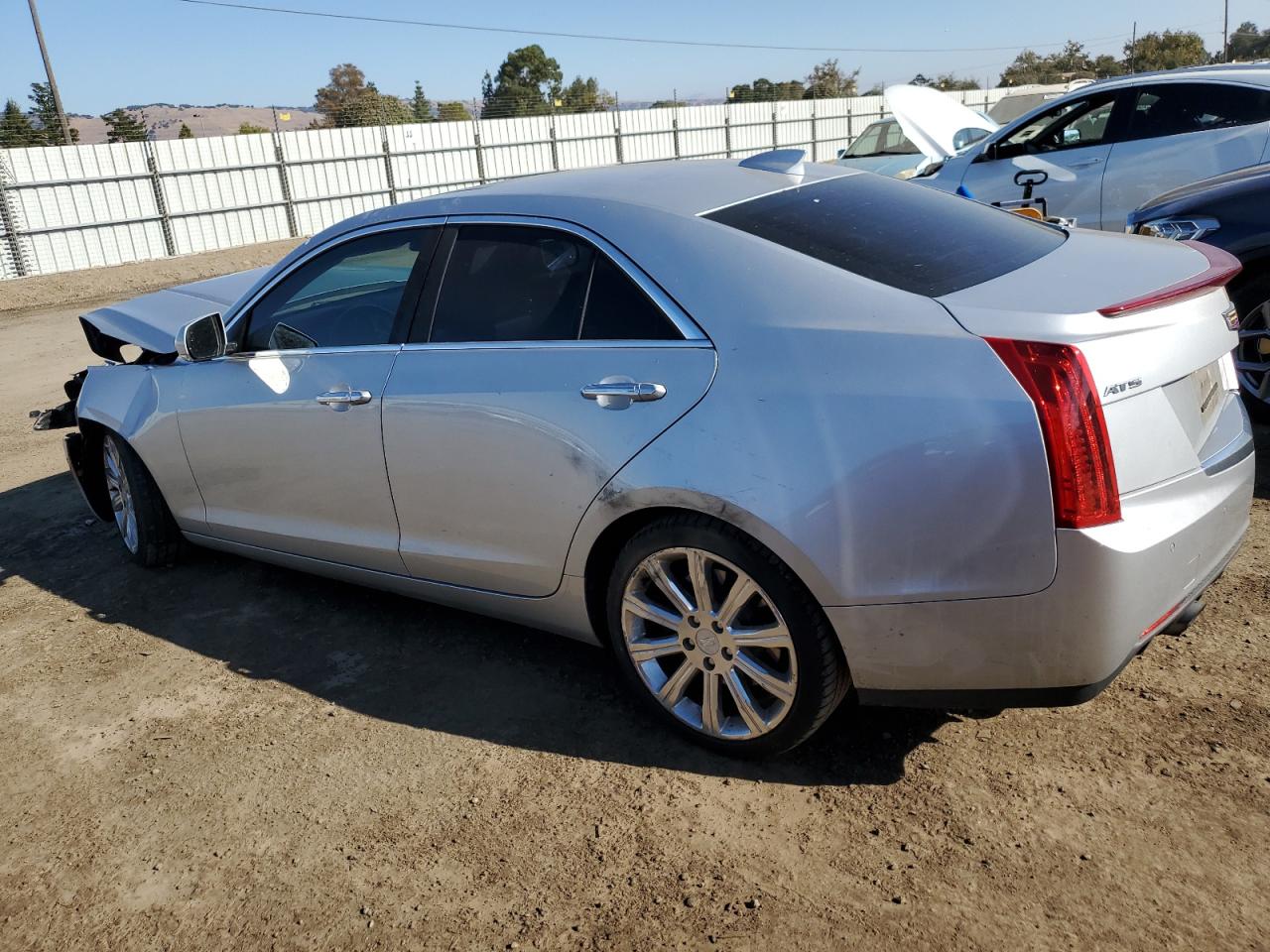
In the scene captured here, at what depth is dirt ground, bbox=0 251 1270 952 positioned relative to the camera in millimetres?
2463

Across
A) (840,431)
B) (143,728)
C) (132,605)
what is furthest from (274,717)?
(840,431)

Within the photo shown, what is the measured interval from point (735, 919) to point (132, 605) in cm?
330

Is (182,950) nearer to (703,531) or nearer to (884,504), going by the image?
(703,531)

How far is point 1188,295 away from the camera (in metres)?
2.72

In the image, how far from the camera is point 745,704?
294cm

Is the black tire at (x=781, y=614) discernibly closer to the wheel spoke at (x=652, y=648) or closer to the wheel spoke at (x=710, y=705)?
the wheel spoke at (x=710, y=705)

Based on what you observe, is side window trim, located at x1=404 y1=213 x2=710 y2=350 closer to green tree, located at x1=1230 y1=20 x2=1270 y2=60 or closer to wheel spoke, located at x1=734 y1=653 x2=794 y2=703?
wheel spoke, located at x1=734 y1=653 x2=794 y2=703

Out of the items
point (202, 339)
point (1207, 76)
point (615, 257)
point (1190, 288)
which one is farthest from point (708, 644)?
point (1207, 76)

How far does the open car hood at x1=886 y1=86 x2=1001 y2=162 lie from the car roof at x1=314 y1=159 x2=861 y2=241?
7374mm

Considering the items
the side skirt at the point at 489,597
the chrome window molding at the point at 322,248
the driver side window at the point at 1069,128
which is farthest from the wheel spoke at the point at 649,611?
the driver side window at the point at 1069,128

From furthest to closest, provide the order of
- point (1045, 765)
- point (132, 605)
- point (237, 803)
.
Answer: point (132, 605)
point (237, 803)
point (1045, 765)

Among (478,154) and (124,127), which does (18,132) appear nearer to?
(478,154)

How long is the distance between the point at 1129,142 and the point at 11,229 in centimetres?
1886

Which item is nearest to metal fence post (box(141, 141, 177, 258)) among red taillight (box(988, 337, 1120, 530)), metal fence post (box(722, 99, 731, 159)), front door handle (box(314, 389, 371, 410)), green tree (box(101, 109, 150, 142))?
green tree (box(101, 109, 150, 142))
